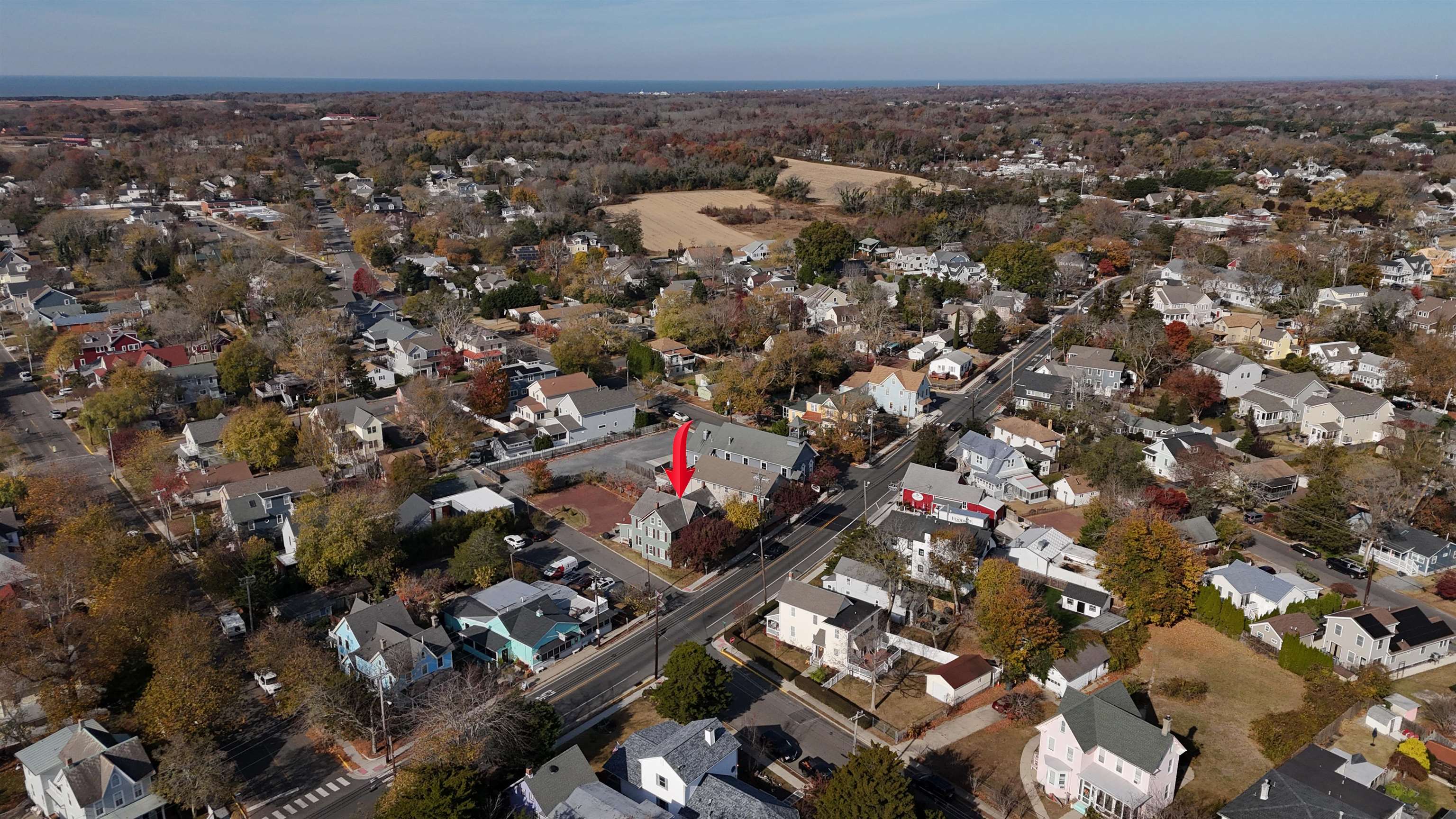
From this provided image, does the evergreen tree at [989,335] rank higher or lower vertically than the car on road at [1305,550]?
higher

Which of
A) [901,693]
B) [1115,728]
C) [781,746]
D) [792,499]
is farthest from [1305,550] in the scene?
[781,746]

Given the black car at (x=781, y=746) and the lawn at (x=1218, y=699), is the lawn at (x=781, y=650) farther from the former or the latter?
the lawn at (x=1218, y=699)

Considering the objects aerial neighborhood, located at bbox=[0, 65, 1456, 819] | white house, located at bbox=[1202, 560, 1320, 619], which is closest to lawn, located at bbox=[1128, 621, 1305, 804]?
Answer: aerial neighborhood, located at bbox=[0, 65, 1456, 819]

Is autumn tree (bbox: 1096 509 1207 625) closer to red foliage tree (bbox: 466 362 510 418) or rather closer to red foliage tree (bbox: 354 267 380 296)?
red foliage tree (bbox: 466 362 510 418)

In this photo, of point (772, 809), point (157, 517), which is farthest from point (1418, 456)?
point (157, 517)

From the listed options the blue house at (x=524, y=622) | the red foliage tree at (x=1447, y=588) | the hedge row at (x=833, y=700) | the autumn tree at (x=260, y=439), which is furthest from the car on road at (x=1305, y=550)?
the autumn tree at (x=260, y=439)

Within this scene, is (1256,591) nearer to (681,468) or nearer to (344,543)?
(681,468)
